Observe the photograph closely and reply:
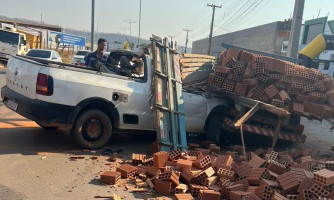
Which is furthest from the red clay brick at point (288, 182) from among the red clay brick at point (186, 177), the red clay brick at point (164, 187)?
the red clay brick at point (164, 187)

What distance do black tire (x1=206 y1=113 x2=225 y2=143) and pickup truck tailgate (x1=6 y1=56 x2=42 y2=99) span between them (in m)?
3.82

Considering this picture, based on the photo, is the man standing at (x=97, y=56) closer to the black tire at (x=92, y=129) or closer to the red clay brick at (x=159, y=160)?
the black tire at (x=92, y=129)

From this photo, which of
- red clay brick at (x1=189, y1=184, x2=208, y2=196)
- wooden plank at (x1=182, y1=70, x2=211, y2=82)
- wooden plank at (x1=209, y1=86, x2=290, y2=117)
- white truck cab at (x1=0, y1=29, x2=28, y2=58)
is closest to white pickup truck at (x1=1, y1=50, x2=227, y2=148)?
wooden plank at (x1=182, y1=70, x2=211, y2=82)

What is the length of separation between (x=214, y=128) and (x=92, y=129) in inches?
114

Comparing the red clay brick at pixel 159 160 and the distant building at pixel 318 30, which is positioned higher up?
the distant building at pixel 318 30

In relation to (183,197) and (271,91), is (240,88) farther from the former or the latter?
(183,197)

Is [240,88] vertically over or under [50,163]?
over

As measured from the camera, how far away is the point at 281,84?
704 cm

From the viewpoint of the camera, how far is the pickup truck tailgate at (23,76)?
5.27m

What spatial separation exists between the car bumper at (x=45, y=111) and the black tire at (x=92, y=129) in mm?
198

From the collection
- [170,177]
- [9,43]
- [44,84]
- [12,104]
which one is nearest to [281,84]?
[170,177]

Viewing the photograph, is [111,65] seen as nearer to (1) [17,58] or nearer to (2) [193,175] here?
(1) [17,58]

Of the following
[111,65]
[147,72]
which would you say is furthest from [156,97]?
[111,65]

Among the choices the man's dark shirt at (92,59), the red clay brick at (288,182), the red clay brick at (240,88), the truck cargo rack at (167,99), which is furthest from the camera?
the man's dark shirt at (92,59)
